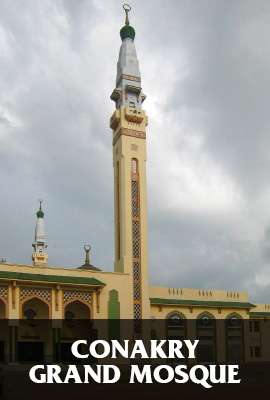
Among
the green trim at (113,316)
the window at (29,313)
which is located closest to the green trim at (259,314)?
the green trim at (113,316)

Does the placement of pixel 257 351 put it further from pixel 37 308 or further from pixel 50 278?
Answer: pixel 50 278

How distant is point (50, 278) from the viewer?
34750mm

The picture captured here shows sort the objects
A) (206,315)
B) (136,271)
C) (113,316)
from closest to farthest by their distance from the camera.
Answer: (113,316)
(136,271)
(206,315)

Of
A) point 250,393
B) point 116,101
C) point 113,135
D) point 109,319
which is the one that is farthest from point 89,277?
point 250,393

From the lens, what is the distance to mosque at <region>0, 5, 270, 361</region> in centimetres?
3447

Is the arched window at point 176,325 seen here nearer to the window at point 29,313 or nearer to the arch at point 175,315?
the arch at point 175,315

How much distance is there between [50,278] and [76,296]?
2.37m

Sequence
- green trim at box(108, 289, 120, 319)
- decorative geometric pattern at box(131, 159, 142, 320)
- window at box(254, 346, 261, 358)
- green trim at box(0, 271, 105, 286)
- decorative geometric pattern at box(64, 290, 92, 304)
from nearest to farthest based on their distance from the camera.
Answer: green trim at box(0, 271, 105, 286)
decorative geometric pattern at box(64, 290, 92, 304)
green trim at box(108, 289, 120, 319)
decorative geometric pattern at box(131, 159, 142, 320)
window at box(254, 346, 261, 358)

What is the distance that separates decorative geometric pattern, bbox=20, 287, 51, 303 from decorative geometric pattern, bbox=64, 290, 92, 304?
1254 millimetres

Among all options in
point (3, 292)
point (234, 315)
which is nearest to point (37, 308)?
point (3, 292)

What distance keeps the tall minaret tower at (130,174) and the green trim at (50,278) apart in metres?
3.89

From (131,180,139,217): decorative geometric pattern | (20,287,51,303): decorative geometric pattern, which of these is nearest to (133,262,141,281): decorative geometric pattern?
(131,180,139,217): decorative geometric pattern

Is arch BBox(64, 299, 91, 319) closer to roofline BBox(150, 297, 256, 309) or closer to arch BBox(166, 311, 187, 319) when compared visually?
roofline BBox(150, 297, 256, 309)

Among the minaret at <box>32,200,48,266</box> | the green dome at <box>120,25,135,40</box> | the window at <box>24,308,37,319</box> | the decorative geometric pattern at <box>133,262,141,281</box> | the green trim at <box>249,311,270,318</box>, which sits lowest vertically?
the window at <box>24,308,37,319</box>
